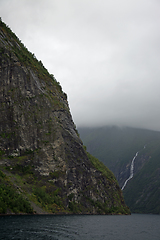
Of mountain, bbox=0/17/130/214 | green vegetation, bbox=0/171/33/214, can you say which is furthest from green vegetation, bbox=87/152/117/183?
green vegetation, bbox=0/171/33/214

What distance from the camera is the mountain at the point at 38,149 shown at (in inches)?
2744

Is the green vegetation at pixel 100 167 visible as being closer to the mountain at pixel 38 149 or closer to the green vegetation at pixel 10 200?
the mountain at pixel 38 149

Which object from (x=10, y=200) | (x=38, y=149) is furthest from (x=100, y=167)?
(x=10, y=200)

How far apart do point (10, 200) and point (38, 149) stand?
3166 centimetres

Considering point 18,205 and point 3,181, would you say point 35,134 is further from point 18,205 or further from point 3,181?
point 18,205

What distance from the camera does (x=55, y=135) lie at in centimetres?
8906

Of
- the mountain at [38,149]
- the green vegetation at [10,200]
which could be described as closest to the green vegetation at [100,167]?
the mountain at [38,149]

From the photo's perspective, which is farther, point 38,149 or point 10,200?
point 38,149

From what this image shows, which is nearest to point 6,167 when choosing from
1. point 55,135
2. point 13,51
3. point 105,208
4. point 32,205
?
point 32,205

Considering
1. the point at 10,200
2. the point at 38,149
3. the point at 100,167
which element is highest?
the point at 38,149

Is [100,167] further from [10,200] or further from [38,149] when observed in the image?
[10,200]

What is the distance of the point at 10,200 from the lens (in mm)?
51250

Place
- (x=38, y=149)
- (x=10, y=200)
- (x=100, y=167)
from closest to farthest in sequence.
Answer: (x=10, y=200), (x=38, y=149), (x=100, y=167)

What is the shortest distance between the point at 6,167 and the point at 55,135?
26.4 m
